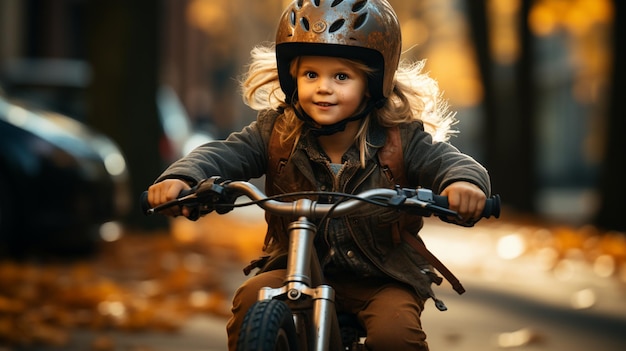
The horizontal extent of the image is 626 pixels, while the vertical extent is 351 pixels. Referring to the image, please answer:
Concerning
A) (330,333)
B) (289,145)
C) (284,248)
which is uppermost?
(289,145)

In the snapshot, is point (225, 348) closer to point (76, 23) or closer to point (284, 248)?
point (284, 248)

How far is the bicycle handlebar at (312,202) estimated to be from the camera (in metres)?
3.54

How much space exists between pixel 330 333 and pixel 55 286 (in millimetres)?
4975

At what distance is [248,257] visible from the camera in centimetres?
1175

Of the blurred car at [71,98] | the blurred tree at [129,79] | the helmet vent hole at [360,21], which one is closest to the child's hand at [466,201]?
the helmet vent hole at [360,21]

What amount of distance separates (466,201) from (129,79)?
1029 centimetres

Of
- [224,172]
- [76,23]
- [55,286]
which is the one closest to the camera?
[224,172]

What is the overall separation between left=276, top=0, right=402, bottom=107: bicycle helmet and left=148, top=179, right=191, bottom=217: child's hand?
64 centimetres

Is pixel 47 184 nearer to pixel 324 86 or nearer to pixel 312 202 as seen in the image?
pixel 324 86

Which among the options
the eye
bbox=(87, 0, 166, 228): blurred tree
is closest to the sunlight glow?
bbox=(87, 0, 166, 228): blurred tree

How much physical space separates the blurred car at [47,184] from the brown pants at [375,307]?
241 inches

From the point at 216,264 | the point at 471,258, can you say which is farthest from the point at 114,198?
the point at 471,258

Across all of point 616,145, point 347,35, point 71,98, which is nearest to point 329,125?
point 347,35

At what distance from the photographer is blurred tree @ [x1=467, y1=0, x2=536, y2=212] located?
66.9 feet
